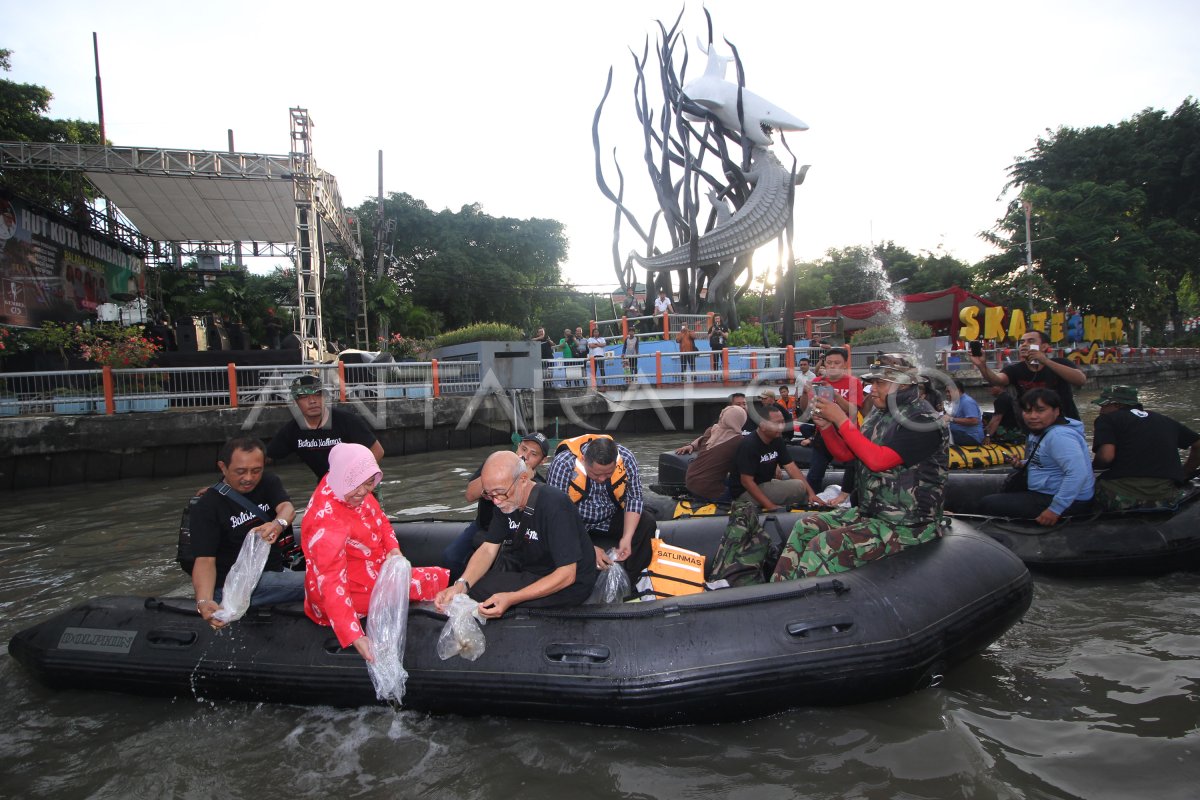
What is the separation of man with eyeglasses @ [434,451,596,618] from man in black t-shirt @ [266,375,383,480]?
1750 mm

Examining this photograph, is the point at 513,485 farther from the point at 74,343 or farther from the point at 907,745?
the point at 74,343

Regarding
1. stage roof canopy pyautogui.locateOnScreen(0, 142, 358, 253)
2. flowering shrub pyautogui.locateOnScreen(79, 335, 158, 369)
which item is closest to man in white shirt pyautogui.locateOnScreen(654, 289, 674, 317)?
stage roof canopy pyautogui.locateOnScreen(0, 142, 358, 253)

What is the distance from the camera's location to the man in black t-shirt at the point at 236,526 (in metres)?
3.69

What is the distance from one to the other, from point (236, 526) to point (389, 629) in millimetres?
1123

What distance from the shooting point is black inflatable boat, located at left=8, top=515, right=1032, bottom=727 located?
11.1 ft

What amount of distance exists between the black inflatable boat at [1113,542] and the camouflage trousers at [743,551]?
1900mm

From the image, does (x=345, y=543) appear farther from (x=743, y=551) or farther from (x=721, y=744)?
(x=743, y=551)

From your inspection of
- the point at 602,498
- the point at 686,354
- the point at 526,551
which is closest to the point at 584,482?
the point at 602,498

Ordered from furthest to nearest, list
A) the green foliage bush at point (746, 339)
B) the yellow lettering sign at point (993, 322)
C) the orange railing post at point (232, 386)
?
1. the yellow lettering sign at point (993, 322)
2. the green foliage bush at point (746, 339)
3. the orange railing post at point (232, 386)

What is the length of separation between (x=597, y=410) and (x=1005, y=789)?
12490mm

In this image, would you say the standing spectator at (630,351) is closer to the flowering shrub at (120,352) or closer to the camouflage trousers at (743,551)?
the flowering shrub at (120,352)

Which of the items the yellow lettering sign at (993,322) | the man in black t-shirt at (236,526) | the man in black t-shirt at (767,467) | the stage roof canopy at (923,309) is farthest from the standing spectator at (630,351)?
the yellow lettering sign at (993,322)

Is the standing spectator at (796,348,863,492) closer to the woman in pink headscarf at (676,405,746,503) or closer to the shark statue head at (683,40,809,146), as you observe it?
the woman in pink headscarf at (676,405,746,503)

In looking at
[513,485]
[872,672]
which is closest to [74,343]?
[513,485]
